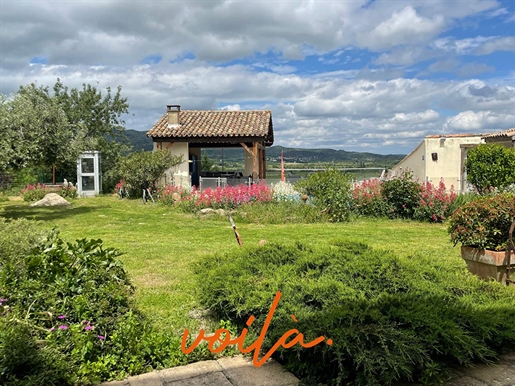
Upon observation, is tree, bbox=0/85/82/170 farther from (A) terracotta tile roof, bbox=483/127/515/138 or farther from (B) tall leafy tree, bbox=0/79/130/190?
(A) terracotta tile roof, bbox=483/127/515/138

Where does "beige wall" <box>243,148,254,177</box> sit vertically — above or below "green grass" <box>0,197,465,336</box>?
above

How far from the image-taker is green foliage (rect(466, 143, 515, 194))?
1427 cm

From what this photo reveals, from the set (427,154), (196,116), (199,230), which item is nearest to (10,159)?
(199,230)

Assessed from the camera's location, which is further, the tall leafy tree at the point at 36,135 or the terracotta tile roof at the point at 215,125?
the terracotta tile roof at the point at 215,125

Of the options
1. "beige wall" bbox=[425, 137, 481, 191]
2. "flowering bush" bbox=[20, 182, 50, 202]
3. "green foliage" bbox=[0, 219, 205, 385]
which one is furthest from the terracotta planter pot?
"flowering bush" bbox=[20, 182, 50, 202]

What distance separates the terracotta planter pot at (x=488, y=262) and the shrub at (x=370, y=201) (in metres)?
7.08

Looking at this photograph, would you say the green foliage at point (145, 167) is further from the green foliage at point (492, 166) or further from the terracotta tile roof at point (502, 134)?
the terracotta tile roof at point (502, 134)

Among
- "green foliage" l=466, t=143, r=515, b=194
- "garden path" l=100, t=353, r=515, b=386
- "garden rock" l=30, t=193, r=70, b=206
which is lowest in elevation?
"garden path" l=100, t=353, r=515, b=386

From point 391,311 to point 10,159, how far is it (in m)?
11.7

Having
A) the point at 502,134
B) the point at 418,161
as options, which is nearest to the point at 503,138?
the point at 502,134

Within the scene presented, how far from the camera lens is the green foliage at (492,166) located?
14.3 meters

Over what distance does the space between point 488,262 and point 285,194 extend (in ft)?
28.0

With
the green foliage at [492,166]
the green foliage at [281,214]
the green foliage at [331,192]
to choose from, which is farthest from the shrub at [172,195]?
the green foliage at [492,166]

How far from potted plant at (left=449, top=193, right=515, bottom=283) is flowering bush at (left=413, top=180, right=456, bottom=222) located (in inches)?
261
